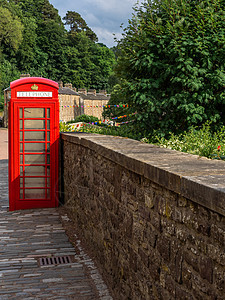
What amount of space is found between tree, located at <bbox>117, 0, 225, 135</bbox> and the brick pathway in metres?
3.31

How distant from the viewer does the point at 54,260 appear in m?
5.20

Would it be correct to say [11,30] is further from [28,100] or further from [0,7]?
[28,100]

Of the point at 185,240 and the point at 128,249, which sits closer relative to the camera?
the point at 185,240

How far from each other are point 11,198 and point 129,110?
11.1ft

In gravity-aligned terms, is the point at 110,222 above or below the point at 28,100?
below

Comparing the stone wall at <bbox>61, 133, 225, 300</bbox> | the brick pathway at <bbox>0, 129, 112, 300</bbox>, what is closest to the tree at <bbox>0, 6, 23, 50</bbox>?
the brick pathway at <bbox>0, 129, 112, 300</bbox>

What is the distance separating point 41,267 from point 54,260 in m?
0.28

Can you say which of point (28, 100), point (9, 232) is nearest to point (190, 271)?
point (9, 232)

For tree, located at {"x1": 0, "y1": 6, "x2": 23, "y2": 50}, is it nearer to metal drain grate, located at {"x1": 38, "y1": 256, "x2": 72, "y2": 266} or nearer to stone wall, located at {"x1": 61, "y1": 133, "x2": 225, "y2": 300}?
metal drain grate, located at {"x1": 38, "y1": 256, "x2": 72, "y2": 266}

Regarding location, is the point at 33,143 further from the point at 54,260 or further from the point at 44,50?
the point at 44,50

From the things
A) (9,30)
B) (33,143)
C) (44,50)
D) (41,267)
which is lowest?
(41,267)

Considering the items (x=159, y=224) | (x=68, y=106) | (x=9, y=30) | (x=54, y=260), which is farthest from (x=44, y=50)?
(x=159, y=224)

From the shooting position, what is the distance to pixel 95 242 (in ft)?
16.3

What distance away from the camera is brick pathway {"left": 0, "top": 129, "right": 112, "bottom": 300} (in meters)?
4.18
